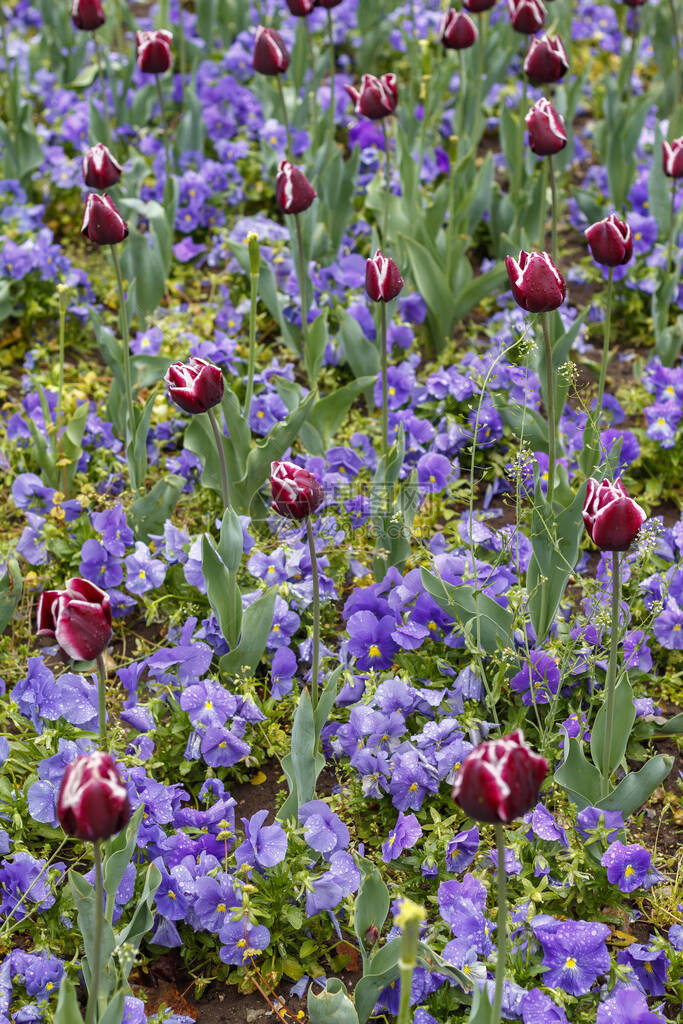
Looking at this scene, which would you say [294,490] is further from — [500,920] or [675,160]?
[675,160]

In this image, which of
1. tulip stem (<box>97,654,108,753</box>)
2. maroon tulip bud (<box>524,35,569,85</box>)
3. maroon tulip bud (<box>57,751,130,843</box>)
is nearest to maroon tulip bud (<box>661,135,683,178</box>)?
maroon tulip bud (<box>524,35,569,85</box>)

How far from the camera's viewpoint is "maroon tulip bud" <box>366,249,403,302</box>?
2396 millimetres

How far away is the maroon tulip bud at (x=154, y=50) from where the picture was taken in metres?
3.20

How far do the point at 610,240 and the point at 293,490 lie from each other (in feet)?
3.41

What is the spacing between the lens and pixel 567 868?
2037 mm

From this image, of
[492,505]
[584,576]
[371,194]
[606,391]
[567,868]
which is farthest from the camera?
[371,194]

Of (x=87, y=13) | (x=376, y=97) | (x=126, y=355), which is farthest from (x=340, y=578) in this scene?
(x=87, y=13)

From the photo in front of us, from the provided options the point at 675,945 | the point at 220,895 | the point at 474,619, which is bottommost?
the point at 675,945

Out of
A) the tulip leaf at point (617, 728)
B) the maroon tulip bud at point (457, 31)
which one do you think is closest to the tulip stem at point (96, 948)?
the tulip leaf at point (617, 728)

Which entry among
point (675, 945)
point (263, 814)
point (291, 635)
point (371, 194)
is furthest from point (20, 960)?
point (371, 194)

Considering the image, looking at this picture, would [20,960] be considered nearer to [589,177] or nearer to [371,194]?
[371,194]

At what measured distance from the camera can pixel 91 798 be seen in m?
1.36

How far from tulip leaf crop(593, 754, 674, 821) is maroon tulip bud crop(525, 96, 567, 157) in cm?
150

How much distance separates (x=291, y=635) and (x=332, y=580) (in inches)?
6.4
